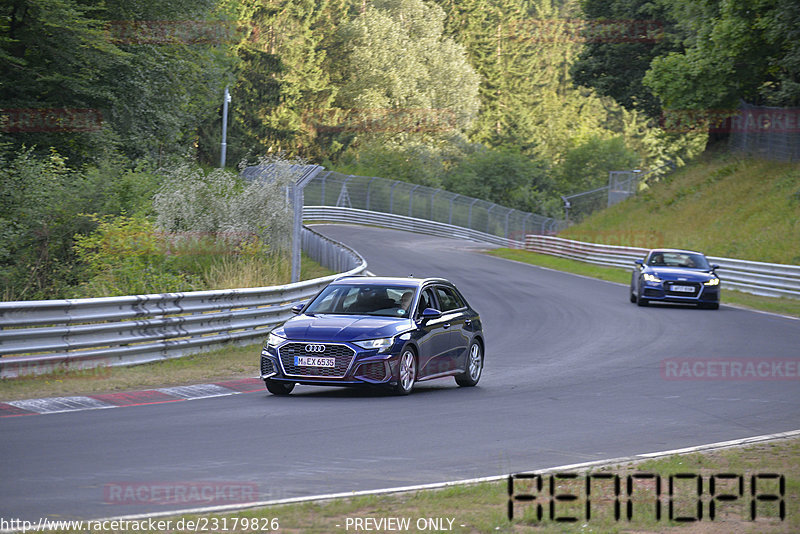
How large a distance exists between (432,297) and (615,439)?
455 centimetres

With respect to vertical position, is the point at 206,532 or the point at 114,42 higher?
the point at 114,42

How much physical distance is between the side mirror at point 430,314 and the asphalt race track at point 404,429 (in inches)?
39.1

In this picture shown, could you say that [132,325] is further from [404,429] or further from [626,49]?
[626,49]

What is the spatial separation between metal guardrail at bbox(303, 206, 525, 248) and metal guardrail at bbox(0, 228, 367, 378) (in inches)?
2010

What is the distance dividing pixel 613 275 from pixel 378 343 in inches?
1168

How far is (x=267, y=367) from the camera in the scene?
12.5 metres

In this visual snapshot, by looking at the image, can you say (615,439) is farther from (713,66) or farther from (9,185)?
(713,66)

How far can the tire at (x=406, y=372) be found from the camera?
12.5 metres

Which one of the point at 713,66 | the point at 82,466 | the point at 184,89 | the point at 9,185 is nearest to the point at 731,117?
the point at 713,66

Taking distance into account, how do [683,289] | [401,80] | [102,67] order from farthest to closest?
[401,80], [102,67], [683,289]

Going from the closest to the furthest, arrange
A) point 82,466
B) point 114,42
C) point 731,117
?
point 82,466 → point 114,42 → point 731,117

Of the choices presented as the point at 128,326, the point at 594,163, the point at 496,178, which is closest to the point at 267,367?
the point at 128,326

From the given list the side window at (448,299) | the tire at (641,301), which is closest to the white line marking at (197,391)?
the side window at (448,299)

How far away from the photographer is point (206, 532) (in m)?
5.98
